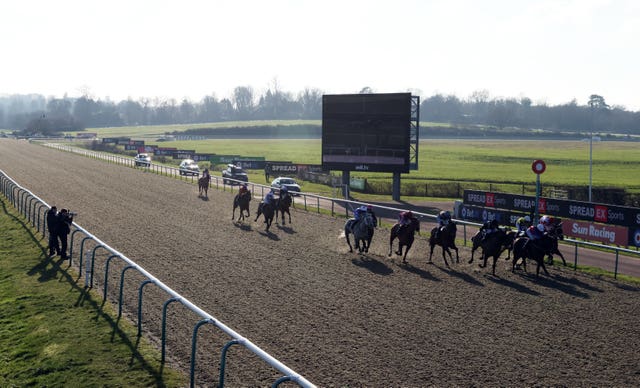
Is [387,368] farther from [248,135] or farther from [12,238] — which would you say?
[248,135]

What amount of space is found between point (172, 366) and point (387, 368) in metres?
2.90

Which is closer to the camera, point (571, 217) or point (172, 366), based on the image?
point (172, 366)

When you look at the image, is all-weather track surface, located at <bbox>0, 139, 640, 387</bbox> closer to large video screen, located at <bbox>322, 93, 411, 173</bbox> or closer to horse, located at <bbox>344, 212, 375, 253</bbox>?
horse, located at <bbox>344, 212, 375, 253</bbox>

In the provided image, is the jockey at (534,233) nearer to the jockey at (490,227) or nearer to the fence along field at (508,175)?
the jockey at (490,227)

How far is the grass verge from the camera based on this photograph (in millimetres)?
8359

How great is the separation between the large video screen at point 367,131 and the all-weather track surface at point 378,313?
12055mm

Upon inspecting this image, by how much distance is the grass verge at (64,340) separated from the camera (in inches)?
329

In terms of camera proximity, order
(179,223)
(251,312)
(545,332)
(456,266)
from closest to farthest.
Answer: (545,332) → (251,312) → (456,266) → (179,223)

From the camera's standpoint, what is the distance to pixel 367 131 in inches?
1282

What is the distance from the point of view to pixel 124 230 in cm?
2020

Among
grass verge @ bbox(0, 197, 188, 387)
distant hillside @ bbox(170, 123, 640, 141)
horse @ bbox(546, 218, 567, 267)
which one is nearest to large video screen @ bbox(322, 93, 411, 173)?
horse @ bbox(546, 218, 567, 267)

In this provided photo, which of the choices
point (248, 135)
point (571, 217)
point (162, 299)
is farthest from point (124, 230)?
point (248, 135)

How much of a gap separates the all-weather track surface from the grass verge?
49 cm

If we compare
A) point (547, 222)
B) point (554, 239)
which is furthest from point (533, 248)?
point (554, 239)
